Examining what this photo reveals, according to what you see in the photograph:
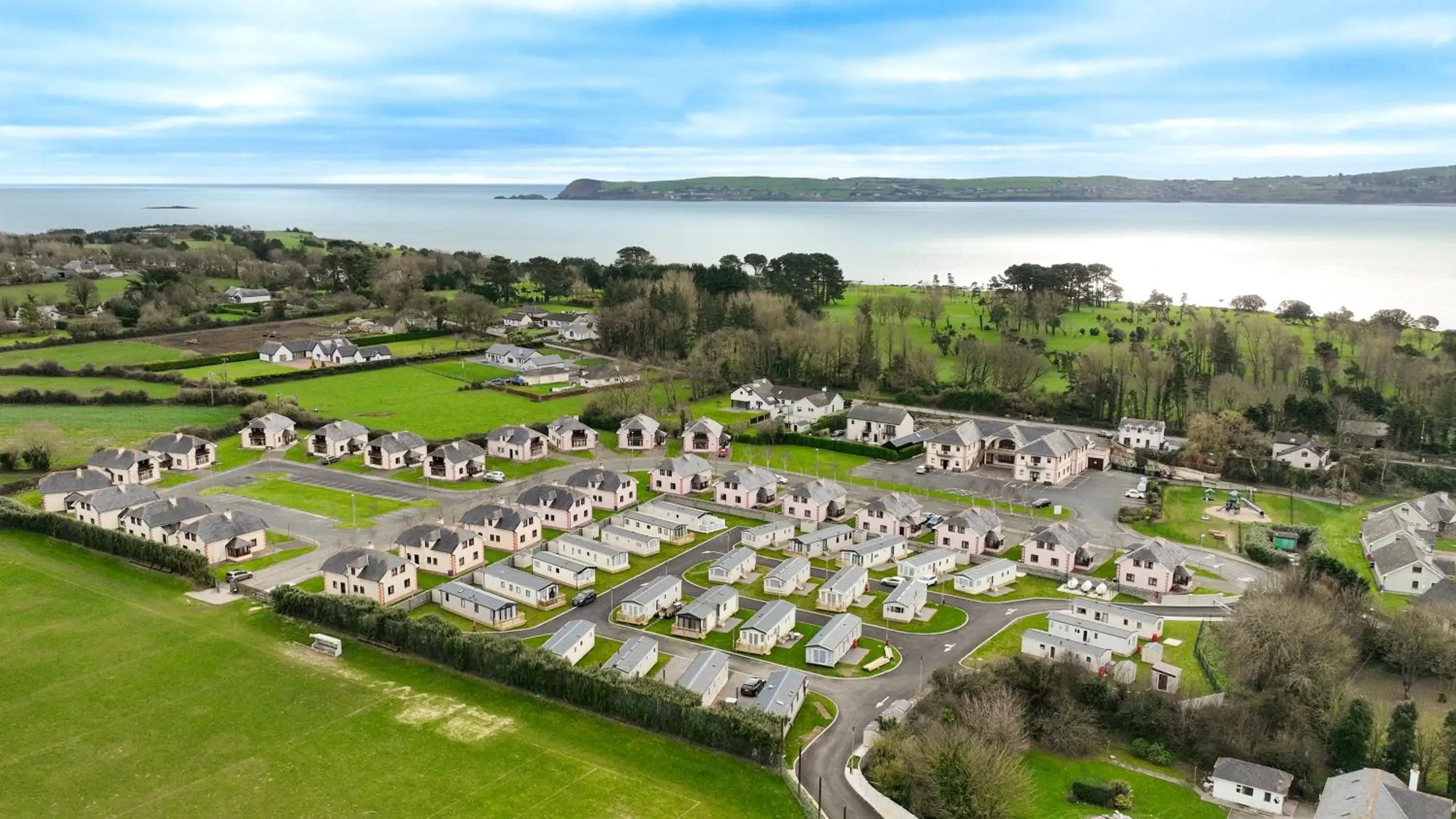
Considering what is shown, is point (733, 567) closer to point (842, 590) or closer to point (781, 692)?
point (842, 590)

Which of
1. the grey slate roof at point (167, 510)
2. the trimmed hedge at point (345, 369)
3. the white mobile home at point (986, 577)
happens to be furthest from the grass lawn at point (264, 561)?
the trimmed hedge at point (345, 369)

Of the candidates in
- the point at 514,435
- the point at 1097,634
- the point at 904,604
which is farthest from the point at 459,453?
the point at 1097,634

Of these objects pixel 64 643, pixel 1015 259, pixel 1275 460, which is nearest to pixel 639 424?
pixel 64 643

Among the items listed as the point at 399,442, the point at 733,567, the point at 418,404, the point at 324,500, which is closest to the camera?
the point at 733,567

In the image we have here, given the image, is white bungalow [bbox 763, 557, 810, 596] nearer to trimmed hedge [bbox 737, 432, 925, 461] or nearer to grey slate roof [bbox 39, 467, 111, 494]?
trimmed hedge [bbox 737, 432, 925, 461]

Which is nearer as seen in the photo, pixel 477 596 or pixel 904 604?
pixel 904 604

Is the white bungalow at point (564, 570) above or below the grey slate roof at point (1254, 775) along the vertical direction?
above

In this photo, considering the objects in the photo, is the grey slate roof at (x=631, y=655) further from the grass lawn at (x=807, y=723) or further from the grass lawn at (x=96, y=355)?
the grass lawn at (x=96, y=355)

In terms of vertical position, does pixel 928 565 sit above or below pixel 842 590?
below

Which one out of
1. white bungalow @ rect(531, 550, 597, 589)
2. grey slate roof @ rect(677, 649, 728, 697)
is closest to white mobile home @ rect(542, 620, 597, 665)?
grey slate roof @ rect(677, 649, 728, 697)
